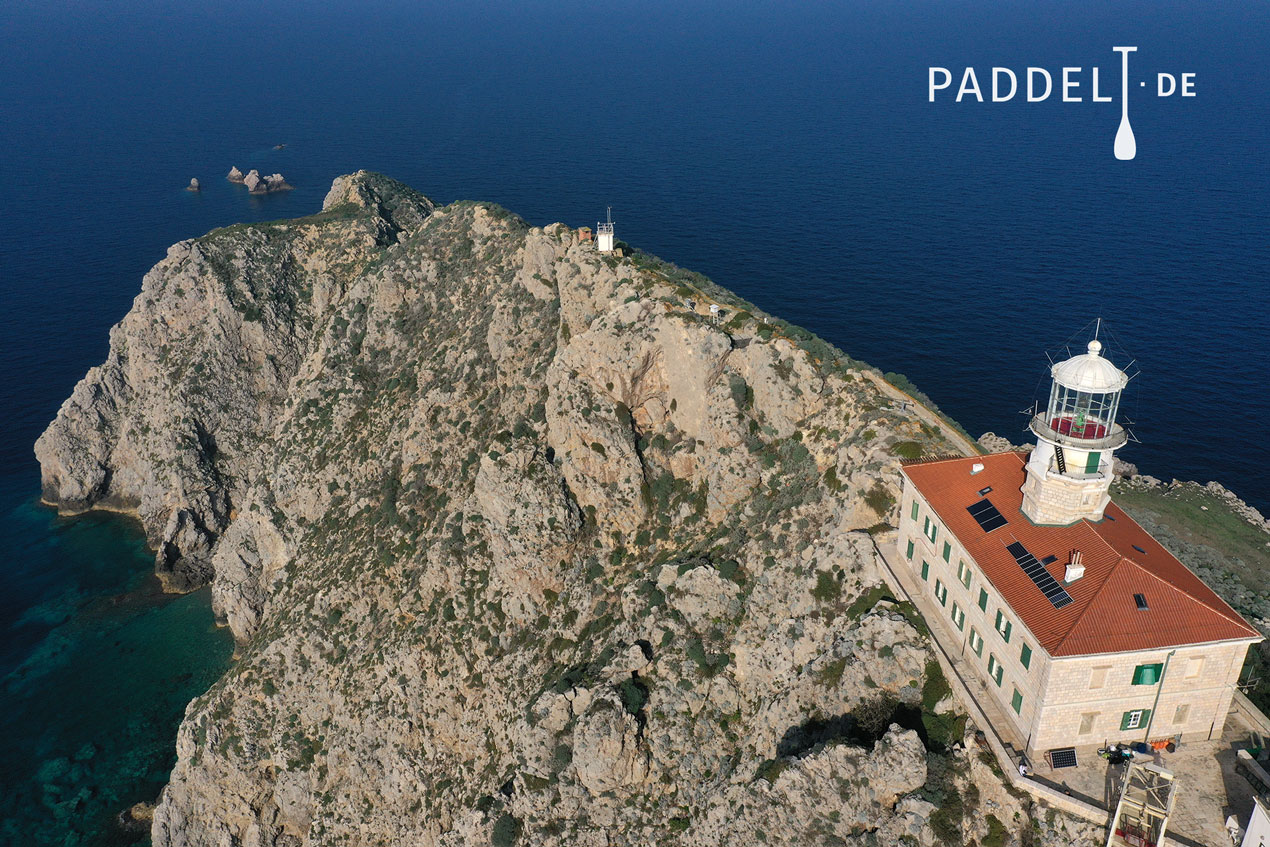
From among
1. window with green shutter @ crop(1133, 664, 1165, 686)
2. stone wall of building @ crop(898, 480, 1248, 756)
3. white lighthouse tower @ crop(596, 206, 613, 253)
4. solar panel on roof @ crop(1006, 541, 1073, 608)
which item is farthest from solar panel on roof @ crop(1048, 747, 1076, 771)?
white lighthouse tower @ crop(596, 206, 613, 253)

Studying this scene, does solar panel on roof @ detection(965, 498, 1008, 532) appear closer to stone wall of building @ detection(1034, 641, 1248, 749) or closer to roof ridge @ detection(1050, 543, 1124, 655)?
roof ridge @ detection(1050, 543, 1124, 655)

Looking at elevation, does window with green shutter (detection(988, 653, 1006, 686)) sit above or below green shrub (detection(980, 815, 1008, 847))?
above

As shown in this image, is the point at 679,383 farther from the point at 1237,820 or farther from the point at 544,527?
the point at 1237,820

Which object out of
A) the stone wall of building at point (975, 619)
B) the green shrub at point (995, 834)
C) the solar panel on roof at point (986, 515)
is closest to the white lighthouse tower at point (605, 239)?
the stone wall of building at point (975, 619)

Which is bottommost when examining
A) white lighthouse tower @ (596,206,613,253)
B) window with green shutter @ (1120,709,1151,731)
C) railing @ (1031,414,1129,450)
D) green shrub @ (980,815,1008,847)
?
green shrub @ (980,815,1008,847)

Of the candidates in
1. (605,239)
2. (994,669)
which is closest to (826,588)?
(994,669)

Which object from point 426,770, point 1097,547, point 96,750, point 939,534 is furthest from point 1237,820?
point 96,750
